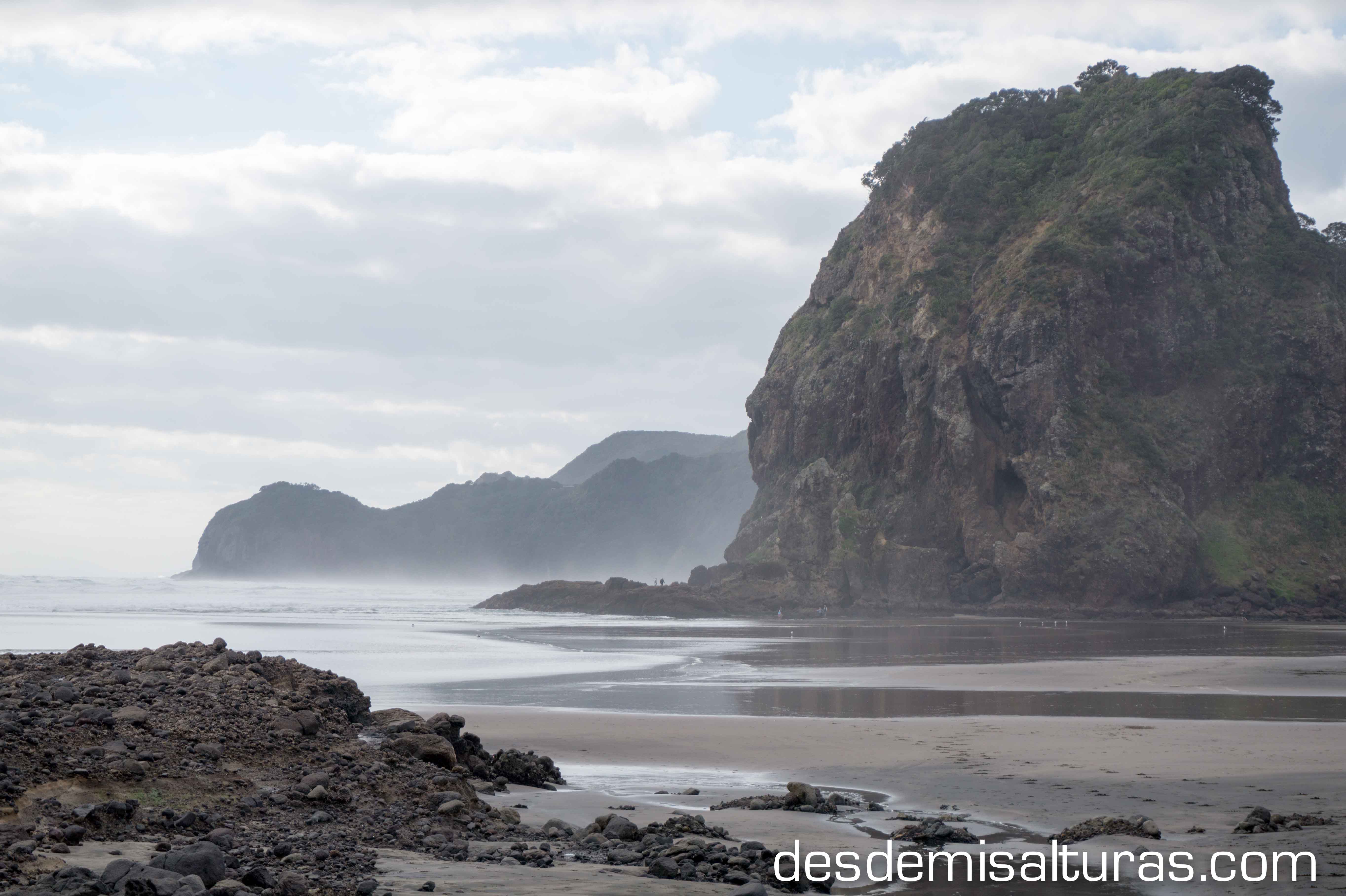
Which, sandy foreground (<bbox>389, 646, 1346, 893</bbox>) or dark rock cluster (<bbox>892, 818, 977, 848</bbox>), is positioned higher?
dark rock cluster (<bbox>892, 818, 977, 848</bbox>)

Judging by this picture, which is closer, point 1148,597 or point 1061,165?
point 1148,597

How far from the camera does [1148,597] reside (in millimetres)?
56906

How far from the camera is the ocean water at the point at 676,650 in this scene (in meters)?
18.2

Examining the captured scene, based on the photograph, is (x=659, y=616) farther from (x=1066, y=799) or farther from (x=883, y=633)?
(x=1066, y=799)

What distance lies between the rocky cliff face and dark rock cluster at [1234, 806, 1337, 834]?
5254cm

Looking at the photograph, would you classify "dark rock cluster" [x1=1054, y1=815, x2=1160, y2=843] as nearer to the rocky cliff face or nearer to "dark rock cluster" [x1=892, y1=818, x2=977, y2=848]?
"dark rock cluster" [x1=892, y1=818, x2=977, y2=848]

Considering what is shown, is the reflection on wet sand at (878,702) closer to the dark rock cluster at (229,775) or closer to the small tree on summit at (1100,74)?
the dark rock cluster at (229,775)

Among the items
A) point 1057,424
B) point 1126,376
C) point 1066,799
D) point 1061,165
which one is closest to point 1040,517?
point 1057,424

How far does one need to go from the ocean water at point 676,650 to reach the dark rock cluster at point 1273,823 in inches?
315

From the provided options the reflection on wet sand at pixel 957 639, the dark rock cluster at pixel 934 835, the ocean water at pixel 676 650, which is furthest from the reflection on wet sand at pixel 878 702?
the dark rock cluster at pixel 934 835

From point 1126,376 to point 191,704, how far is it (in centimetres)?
6379

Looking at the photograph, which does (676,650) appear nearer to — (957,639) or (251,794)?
(957,639)

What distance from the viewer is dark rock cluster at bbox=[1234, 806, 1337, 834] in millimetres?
7988

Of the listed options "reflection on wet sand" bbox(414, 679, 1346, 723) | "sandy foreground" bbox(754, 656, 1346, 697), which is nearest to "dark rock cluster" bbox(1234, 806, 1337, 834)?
"reflection on wet sand" bbox(414, 679, 1346, 723)
